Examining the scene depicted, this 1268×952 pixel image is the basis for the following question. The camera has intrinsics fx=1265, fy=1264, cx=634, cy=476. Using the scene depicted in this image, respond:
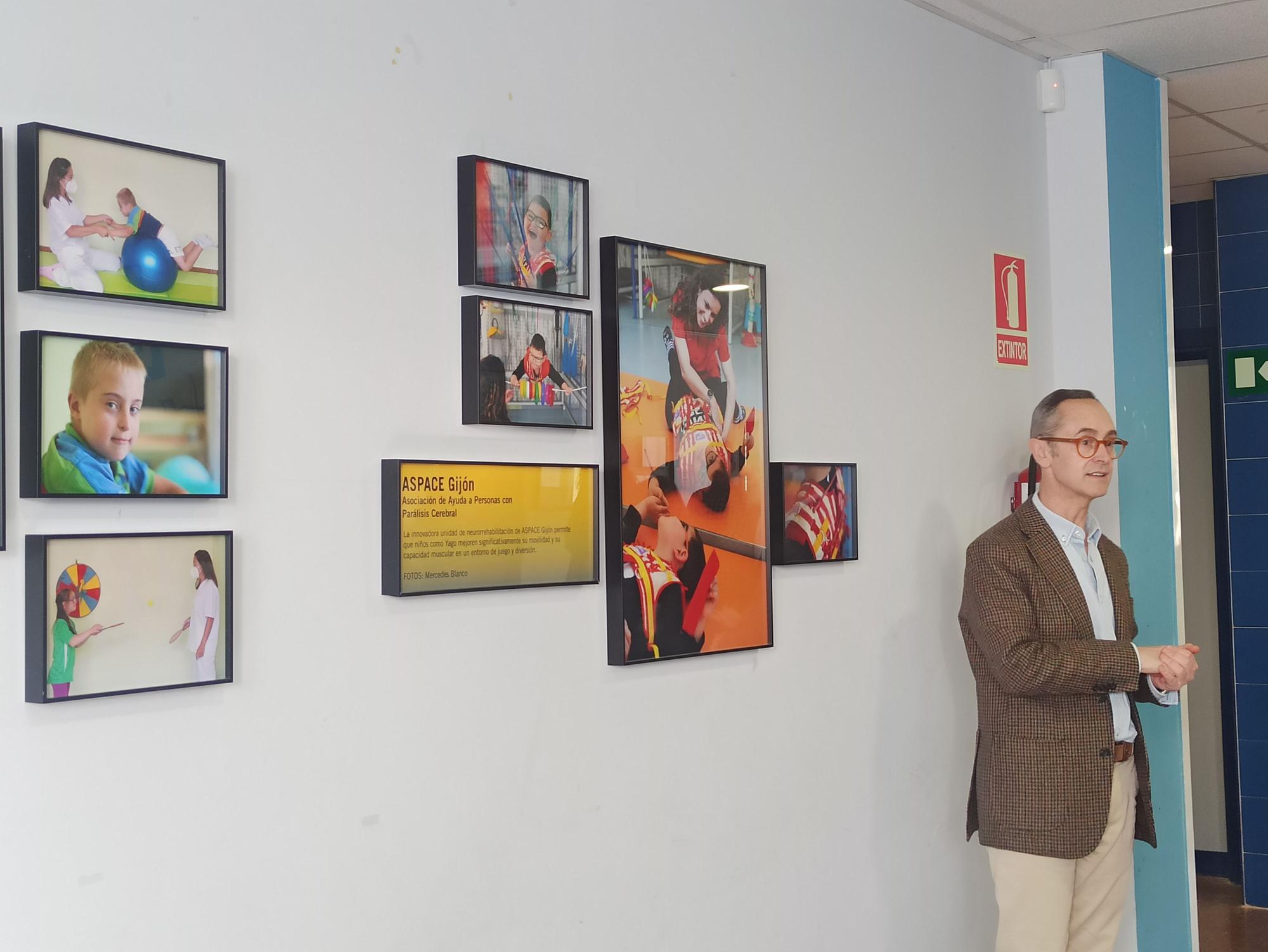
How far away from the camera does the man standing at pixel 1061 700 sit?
9.31 feet

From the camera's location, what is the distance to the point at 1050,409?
3.16 metres

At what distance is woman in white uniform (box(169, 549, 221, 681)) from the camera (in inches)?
73.6

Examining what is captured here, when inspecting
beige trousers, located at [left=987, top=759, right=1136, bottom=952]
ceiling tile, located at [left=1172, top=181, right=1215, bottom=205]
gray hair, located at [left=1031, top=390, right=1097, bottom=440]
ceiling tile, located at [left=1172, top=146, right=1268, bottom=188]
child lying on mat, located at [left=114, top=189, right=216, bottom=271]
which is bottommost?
beige trousers, located at [left=987, top=759, right=1136, bottom=952]

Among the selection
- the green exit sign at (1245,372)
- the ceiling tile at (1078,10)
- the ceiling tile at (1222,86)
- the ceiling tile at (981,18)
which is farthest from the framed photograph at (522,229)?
the green exit sign at (1245,372)

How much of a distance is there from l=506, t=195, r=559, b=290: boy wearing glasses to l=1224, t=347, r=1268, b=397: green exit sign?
150 inches

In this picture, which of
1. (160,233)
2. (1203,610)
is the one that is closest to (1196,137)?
(1203,610)

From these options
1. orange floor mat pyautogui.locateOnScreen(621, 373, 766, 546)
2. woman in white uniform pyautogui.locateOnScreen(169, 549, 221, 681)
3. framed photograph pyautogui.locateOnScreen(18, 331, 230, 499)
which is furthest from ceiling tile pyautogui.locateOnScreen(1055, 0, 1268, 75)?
woman in white uniform pyautogui.locateOnScreen(169, 549, 221, 681)

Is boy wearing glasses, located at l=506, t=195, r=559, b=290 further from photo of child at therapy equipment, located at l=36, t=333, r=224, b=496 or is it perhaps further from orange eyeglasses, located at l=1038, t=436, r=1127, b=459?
orange eyeglasses, located at l=1038, t=436, r=1127, b=459

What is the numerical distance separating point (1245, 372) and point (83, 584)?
475 centimetres

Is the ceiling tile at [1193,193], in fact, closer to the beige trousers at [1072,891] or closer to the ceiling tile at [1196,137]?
the ceiling tile at [1196,137]

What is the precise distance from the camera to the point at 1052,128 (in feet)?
12.8

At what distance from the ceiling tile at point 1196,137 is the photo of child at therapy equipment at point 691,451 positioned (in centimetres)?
252

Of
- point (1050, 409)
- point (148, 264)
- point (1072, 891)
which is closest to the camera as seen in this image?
point (148, 264)

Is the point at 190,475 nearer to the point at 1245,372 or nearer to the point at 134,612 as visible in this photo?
the point at 134,612
